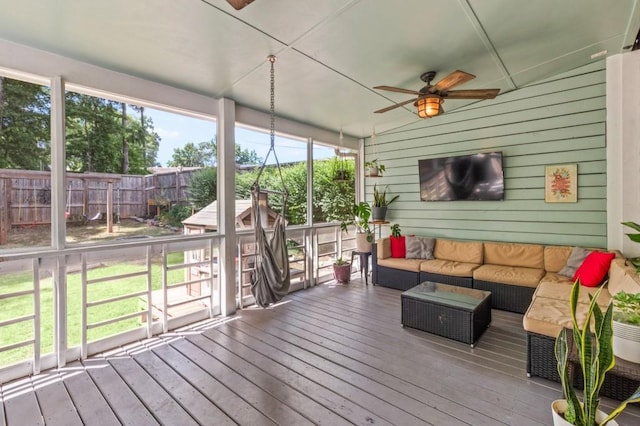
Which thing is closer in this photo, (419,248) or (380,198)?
(419,248)

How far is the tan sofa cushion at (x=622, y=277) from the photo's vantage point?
8.16 feet

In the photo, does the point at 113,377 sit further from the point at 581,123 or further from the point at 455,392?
the point at 581,123

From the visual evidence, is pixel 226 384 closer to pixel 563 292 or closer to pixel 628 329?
pixel 628 329

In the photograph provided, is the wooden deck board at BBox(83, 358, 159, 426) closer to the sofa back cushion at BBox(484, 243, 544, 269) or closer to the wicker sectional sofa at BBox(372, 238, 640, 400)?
the wicker sectional sofa at BBox(372, 238, 640, 400)

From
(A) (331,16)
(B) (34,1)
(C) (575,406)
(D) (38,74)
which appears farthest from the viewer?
(D) (38,74)

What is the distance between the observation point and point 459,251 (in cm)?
471

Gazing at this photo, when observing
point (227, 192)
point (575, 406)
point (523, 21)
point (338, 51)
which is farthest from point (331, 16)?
point (575, 406)

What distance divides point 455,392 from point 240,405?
1.60 m

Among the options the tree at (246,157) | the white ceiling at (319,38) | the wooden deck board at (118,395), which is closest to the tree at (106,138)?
the white ceiling at (319,38)

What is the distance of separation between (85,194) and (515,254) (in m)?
5.37

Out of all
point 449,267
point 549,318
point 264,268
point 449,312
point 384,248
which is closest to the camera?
point 549,318

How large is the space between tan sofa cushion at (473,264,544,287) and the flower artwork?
3.32ft

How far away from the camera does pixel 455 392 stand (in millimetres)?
2234

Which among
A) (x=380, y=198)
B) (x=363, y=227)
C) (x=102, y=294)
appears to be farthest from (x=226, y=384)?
(x=380, y=198)
